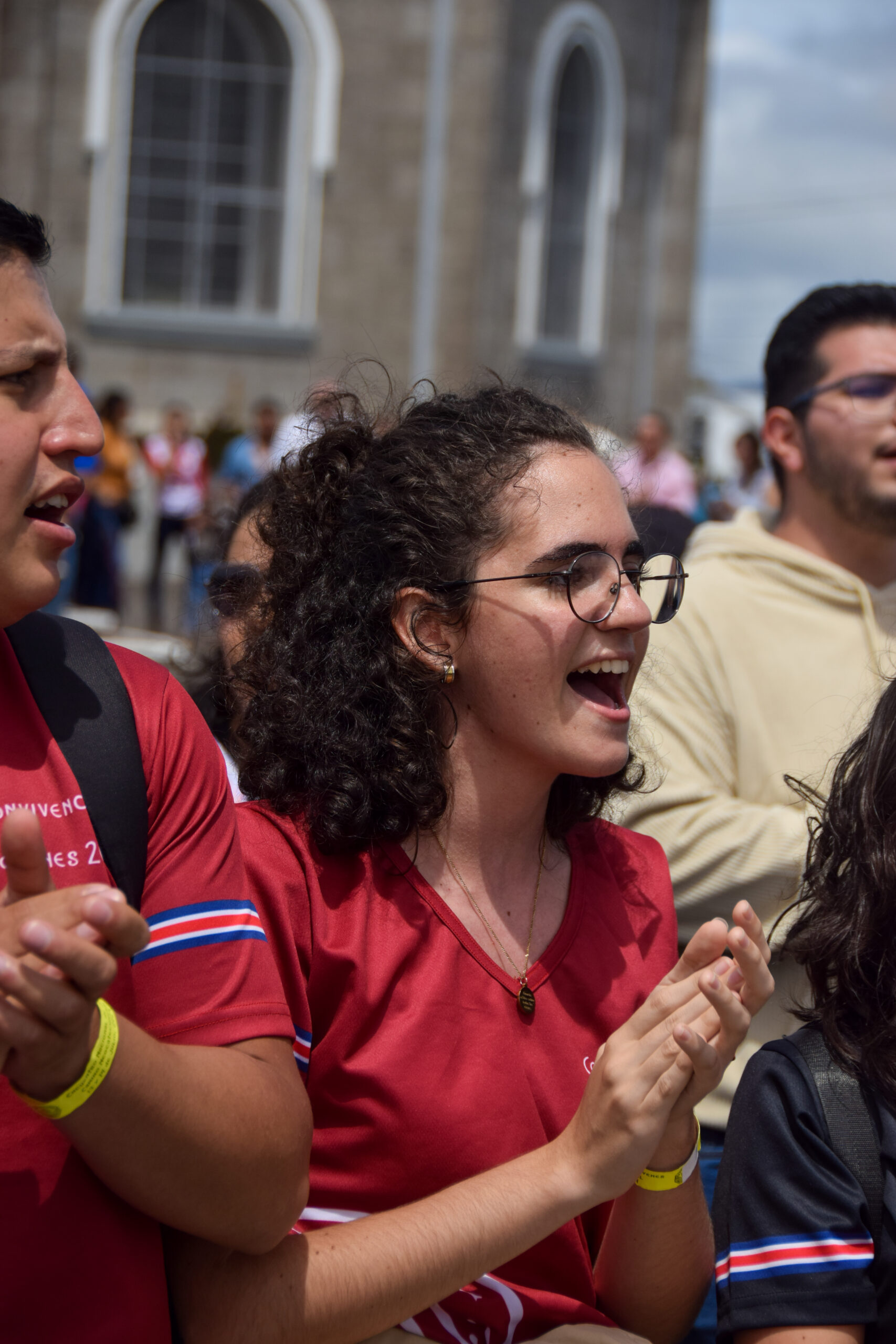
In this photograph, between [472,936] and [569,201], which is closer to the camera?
[472,936]

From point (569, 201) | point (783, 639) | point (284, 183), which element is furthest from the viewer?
point (569, 201)

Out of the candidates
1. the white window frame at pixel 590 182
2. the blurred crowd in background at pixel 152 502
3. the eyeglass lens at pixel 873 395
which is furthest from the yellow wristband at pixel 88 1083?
the white window frame at pixel 590 182

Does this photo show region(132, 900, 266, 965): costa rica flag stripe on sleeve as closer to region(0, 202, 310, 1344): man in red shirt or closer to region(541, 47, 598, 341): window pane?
region(0, 202, 310, 1344): man in red shirt

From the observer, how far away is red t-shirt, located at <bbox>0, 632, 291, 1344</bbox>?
1541 mm

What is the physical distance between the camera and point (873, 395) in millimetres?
3639

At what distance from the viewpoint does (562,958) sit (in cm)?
225

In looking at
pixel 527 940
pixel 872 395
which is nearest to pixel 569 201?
pixel 872 395

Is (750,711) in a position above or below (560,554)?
below

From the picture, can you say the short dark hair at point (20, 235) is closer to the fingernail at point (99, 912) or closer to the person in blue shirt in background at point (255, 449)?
the fingernail at point (99, 912)

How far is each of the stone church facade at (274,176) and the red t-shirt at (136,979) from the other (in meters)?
12.9

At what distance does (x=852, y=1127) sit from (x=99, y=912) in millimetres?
1055

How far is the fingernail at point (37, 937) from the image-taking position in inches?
52.1

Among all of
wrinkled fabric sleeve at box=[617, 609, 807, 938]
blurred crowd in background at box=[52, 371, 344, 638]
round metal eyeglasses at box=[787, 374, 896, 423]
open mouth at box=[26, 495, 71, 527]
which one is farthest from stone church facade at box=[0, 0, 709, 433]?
open mouth at box=[26, 495, 71, 527]

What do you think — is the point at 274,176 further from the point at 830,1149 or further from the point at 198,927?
the point at 830,1149
